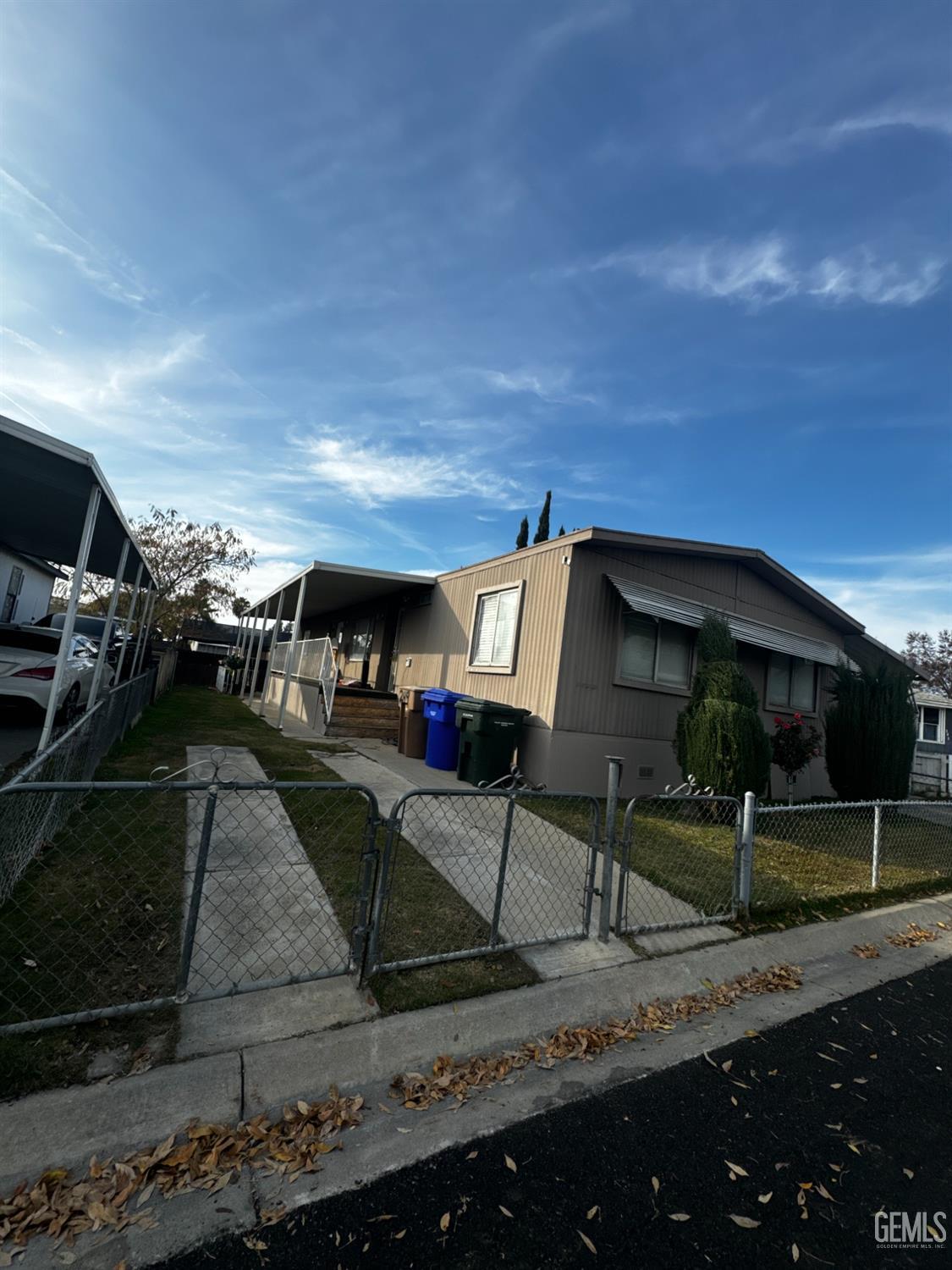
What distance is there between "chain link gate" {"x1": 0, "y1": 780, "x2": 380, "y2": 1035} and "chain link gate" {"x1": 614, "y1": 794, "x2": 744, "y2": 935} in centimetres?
207

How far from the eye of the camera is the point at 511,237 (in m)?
8.16

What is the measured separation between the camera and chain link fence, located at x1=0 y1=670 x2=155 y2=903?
3166 mm

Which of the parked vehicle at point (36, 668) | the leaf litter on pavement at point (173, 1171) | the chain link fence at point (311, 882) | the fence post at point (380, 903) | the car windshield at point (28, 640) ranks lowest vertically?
the leaf litter on pavement at point (173, 1171)

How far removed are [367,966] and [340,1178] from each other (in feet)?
3.62

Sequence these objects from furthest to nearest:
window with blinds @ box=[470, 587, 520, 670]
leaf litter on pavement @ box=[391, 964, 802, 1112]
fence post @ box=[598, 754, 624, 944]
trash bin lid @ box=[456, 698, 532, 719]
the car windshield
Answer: window with blinds @ box=[470, 587, 520, 670] → the car windshield → trash bin lid @ box=[456, 698, 532, 719] → fence post @ box=[598, 754, 624, 944] → leaf litter on pavement @ box=[391, 964, 802, 1112]

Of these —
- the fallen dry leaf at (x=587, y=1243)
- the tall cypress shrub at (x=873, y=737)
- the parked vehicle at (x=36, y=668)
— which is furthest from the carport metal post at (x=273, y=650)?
the fallen dry leaf at (x=587, y=1243)

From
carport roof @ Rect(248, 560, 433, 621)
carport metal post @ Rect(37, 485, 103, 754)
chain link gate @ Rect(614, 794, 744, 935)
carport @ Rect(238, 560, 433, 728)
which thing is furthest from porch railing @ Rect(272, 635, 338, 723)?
chain link gate @ Rect(614, 794, 744, 935)

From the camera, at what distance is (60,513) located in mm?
8023

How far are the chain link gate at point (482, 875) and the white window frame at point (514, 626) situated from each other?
2.89 metres

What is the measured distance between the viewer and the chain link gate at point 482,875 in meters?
3.30

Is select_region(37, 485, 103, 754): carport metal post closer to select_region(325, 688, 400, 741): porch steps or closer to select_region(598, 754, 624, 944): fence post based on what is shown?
select_region(598, 754, 624, 944): fence post

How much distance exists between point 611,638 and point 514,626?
1626mm

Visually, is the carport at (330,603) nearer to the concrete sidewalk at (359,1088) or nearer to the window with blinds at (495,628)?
the window with blinds at (495,628)

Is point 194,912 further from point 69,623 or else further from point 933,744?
point 933,744
